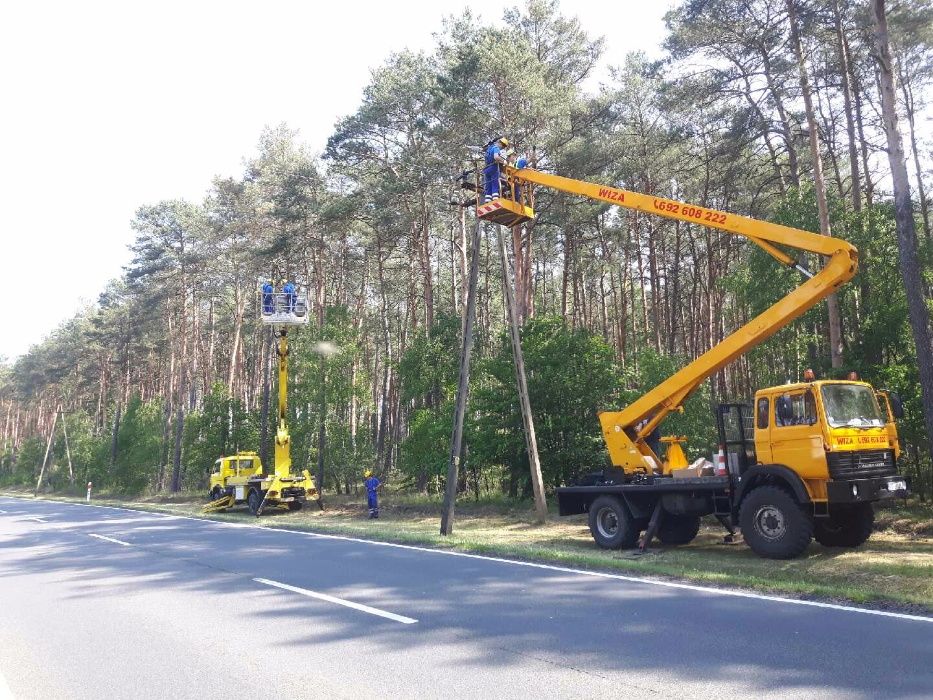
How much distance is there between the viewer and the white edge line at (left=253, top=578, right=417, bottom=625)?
714 centimetres

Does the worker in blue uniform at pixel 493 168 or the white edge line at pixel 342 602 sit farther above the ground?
the worker in blue uniform at pixel 493 168

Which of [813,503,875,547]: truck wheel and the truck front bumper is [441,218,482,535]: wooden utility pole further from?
the truck front bumper

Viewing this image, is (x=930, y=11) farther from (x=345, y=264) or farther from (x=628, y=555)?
(x=345, y=264)

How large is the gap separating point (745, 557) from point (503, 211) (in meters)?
7.96

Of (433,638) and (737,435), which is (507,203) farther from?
(433,638)

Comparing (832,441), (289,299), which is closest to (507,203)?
(832,441)

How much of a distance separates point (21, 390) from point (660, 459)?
240ft

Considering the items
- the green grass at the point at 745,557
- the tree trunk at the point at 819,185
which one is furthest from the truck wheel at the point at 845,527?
the tree trunk at the point at 819,185

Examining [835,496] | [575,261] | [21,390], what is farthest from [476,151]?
[21,390]

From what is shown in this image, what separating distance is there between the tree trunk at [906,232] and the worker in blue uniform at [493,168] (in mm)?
7378

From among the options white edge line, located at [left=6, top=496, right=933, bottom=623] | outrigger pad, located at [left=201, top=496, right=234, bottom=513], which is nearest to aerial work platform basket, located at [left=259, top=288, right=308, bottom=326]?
outrigger pad, located at [left=201, top=496, right=234, bottom=513]

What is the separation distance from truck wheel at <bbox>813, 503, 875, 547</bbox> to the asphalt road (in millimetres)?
4715

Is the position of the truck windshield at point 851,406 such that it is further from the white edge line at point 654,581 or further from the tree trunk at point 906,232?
the white edge line at point 654,581

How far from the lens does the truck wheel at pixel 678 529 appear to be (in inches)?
519
